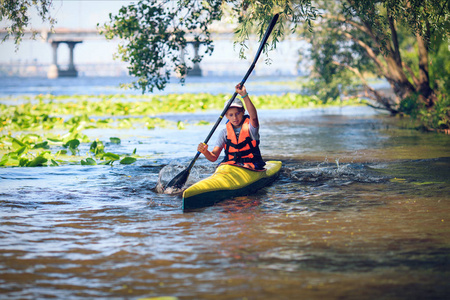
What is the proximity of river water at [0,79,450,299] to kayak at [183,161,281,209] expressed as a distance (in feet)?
0.52

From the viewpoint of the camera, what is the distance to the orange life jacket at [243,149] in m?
8.71

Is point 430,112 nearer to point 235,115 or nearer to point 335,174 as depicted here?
point 335,174

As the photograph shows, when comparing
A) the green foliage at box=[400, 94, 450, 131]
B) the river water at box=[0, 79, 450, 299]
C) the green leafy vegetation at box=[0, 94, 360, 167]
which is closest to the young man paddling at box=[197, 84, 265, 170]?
the river water at box=[0, 79, 450, 299]

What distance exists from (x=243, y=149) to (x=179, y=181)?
1235 millimetres

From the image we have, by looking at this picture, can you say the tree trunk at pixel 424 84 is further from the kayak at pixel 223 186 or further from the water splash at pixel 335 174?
the kayak at pixel 223 186

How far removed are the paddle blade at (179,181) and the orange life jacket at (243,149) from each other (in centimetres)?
A: 84

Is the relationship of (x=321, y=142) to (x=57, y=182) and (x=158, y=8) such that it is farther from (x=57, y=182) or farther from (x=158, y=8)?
(x=57, y=182)

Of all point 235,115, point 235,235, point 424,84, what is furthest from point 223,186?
point 424,84

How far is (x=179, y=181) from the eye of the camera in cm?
936

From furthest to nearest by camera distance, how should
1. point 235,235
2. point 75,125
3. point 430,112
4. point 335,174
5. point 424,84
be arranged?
1. point 424,84
2. point 430,112
3. point 75,125
4. point 335,174
5. point 235,235

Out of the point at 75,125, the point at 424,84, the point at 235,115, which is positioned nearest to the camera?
the point at 235,115

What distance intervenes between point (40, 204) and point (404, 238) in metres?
4.98

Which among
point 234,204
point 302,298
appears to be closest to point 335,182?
point 234,204

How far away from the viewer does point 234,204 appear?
323 inches
